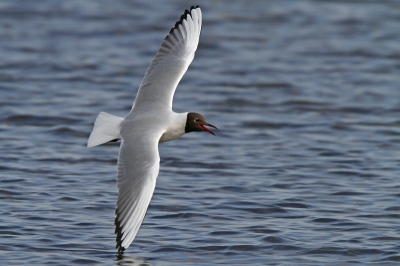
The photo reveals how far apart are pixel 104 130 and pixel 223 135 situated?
10.6 feet

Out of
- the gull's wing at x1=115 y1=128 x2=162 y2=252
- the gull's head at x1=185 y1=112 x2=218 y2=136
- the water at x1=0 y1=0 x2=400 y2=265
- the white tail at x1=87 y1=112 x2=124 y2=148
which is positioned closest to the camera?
the gull's wing at x1=115 y1=128 x2=162 y2=252

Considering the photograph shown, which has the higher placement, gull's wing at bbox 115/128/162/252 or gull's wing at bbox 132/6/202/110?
gull's wing at bbox 132/6/202/110

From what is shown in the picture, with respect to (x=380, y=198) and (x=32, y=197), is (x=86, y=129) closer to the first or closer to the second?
(x=32, y=197)

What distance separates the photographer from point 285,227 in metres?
6.99

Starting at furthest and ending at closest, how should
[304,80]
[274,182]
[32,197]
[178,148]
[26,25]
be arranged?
[26,25], [304,80], [178,148], [274,182], [32,197]

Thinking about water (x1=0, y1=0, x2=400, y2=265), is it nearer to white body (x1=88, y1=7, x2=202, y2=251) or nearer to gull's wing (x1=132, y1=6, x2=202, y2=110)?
white body (x1=88, y1=7, x2=202, y2=251)

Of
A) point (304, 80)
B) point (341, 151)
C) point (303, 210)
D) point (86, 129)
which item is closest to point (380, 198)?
point (303, 210)

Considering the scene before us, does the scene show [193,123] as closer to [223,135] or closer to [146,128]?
[146,128]

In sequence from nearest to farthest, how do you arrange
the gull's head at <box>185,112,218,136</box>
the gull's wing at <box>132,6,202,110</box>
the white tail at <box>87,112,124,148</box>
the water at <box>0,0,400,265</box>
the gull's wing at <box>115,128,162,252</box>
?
the gull's wing at <box>115,128,162,252</box> < the water at <box>0,0,400,265</box> < the white tail at <box>87,112,124,148</box> < the gull's head at <box>185,112,218,136</box> < the gull's wing at <box>132,6,202,110</box>

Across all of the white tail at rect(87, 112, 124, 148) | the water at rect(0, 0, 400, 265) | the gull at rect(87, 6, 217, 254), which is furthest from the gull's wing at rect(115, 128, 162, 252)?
the water at rect(0, 0, 400, 265)

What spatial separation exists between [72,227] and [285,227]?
1.79 m

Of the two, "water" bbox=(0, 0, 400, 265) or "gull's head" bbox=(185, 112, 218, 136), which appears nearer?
"water" bbox=(0, 0, 400, 265)

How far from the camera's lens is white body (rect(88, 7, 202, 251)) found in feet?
19.9

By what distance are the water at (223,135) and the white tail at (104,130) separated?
711 mm
